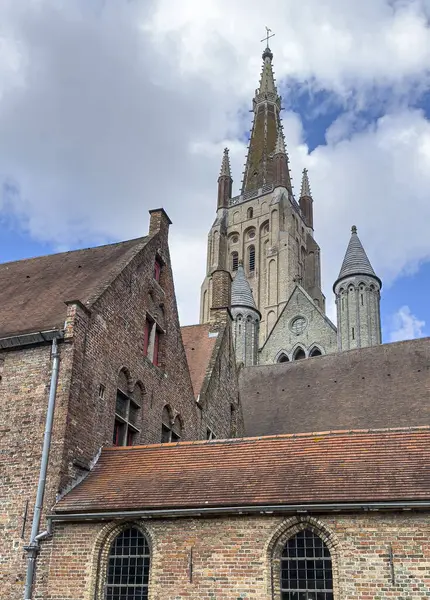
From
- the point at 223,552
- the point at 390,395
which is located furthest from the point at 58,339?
the point at 390,395

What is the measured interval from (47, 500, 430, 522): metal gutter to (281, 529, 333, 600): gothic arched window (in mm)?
594

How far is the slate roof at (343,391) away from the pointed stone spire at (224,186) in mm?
49806

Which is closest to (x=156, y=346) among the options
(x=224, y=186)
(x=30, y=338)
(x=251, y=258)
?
(x=30, y=338)

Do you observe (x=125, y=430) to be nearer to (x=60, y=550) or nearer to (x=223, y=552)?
(x=60, y=550)

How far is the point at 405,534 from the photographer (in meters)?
12.0

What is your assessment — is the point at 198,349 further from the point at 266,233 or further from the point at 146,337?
the point at 266,233

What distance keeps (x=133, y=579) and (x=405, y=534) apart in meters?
5.23

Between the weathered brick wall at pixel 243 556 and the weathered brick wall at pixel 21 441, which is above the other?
the weathered brick wall at pixel 21 441

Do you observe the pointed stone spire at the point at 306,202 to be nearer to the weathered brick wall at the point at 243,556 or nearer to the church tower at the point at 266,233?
the church tower at the point at 266,233

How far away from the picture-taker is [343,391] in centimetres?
3039

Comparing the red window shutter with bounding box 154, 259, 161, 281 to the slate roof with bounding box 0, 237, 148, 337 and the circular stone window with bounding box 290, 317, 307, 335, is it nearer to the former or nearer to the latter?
the slate roof with bounding box 0, 237, 148, 337

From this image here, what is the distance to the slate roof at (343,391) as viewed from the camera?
28.0m

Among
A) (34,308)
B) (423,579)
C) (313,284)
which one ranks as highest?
(313,284)

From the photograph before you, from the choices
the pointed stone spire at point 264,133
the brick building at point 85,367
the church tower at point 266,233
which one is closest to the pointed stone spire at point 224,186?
the church tower at point 266,233
